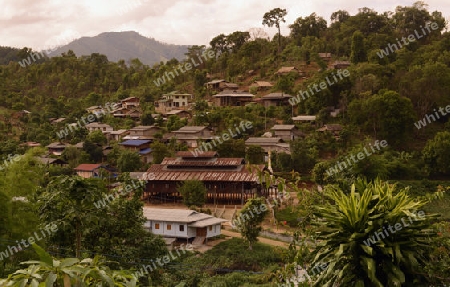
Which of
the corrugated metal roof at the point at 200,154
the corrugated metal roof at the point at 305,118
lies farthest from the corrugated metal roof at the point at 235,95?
the corrugated metal roof at the point at 200,154

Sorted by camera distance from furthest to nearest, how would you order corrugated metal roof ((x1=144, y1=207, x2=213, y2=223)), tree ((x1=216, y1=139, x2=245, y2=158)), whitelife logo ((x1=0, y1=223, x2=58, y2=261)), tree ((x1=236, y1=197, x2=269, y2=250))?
tree ((x1=216, y1=139, x2=245, y2=158)) < corrugated metal roof ((x1=144, y1=207, x2=213, y2=223)) < tree ((x1=236, y1=197, x2=269, y2=250)) < whitelife logo ((x1=0, y1=223, x2=58, y2=261))

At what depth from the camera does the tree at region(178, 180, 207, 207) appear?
20.5m

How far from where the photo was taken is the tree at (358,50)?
116 ft

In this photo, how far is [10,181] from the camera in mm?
10047

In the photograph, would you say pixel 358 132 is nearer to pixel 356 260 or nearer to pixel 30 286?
pixel 356 260

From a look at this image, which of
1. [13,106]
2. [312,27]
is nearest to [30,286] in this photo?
[13,106]

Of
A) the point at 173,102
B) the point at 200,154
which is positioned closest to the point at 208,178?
the point at 200,154

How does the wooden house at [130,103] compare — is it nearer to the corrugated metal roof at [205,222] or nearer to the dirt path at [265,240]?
the dirt path at [265,240]

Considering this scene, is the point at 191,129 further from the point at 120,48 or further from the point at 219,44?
the point at 120,48

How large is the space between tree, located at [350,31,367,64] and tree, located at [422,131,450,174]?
1422cm

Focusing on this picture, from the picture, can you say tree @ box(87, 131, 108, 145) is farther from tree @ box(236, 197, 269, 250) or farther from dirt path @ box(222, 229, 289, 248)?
tree @ box(236, 197, 269, 250)

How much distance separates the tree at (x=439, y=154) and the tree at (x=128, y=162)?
16475 mm

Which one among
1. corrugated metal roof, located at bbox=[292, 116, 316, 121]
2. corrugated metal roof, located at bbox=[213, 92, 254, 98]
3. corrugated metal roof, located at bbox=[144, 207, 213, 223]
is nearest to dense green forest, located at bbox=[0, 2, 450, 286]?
corrugated metal roof, located at bbox=[292, 116, 316, 121]

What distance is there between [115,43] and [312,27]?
16043 cm
